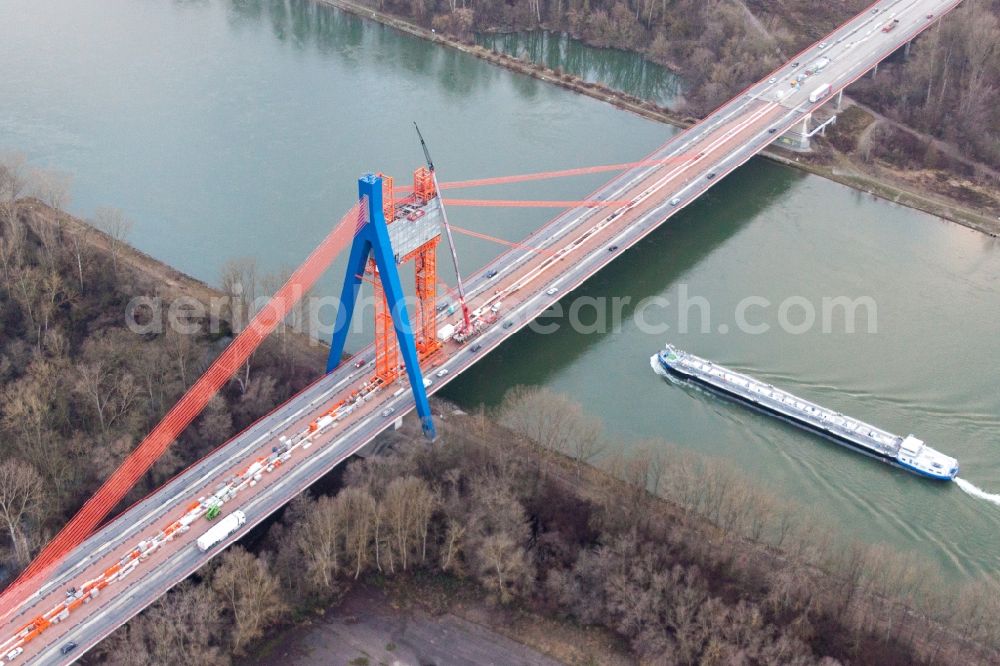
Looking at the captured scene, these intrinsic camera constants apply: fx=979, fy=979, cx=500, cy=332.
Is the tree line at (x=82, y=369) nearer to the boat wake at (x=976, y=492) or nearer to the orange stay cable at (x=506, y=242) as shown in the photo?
the orange stay cable at (x=506, y=242)

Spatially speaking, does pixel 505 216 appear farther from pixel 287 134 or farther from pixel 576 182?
pixel 287 134

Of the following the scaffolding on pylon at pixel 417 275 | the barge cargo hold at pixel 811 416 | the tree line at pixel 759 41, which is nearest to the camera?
the scaffolding on pylon at pixel 417 275

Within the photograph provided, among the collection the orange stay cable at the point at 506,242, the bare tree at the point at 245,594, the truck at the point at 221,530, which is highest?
the orange stay cable at the point at 506,242

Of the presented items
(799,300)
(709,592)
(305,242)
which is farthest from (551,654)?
(305,242)

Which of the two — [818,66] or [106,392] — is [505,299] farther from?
[818,66]

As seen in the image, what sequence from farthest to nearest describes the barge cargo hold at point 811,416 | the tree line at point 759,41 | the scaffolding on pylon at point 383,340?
the tree line at point 759,41
the scaffolding on pylon at point 383,340
the barge cargo hold at point 811,416

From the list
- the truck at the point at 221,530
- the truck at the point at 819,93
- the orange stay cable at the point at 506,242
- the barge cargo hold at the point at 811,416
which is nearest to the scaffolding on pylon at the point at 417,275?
the orange stay cable at the point at 506,242
